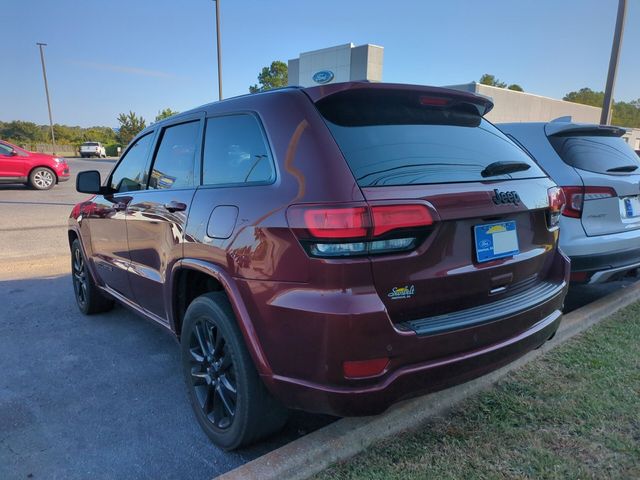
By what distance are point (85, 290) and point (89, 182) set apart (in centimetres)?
121

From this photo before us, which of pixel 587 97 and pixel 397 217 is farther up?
pixel 587 97

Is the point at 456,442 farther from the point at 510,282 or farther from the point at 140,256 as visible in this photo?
the point at 140,256

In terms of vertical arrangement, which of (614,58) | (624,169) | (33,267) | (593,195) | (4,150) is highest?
(614,58)

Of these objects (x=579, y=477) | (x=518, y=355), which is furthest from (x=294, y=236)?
(x=579, y=477)

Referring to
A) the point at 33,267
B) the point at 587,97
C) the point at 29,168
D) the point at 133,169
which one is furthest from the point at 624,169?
the point at 587,97

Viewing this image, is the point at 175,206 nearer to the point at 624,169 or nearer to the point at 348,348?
the point at 348,348

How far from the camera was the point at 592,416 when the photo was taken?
2.55 m

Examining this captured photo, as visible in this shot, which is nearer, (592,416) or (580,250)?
(592,416)

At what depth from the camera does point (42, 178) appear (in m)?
16.0

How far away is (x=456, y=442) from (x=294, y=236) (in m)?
1.40

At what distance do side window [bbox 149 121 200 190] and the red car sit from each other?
49.3ft

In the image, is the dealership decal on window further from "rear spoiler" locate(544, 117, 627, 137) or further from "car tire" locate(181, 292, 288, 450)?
"rear spoiler" locate(544, 117, 627, 137)

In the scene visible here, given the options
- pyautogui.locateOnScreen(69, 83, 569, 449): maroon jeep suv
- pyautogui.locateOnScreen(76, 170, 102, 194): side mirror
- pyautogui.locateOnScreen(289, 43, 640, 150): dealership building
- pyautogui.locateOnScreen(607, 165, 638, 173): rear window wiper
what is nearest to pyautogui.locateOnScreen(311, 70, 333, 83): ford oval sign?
pyautogui.locateOnScreen(289, 43, 640, 150): dealership building

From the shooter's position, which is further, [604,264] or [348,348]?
[604,264]
